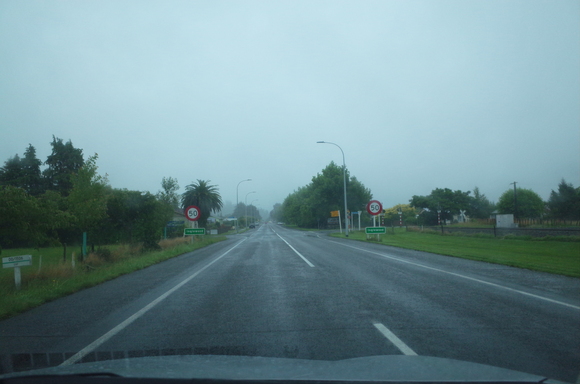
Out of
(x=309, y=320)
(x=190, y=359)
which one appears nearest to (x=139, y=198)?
(x=309, y=320)

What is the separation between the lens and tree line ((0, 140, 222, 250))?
1105cm

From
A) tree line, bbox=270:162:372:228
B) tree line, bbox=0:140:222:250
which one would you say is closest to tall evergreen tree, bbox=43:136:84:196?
tree line, bbox=0:140:222:250

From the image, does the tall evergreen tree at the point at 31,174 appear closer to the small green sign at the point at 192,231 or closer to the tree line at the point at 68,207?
the tree line at the point at 68,207

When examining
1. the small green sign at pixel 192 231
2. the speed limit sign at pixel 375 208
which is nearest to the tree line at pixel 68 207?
the small green sign at pixel 192 231

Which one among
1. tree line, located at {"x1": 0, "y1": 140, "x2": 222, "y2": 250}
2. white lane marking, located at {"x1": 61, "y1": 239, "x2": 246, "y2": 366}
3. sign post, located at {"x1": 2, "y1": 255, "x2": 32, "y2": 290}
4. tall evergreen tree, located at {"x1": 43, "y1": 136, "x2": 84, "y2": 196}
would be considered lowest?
white lane marking, located at {"x1": 61, "y1": 239, "x2": 246, "y2": 366}

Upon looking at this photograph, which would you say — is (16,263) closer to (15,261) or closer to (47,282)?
(15,261)

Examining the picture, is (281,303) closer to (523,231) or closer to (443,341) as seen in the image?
(443,341)

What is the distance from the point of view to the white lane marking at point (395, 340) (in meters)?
5.14

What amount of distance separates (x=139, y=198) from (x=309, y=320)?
19137 millimetres

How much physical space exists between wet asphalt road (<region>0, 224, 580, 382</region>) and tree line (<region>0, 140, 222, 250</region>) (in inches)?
109

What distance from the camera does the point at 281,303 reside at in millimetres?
8492

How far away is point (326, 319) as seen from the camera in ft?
23.1

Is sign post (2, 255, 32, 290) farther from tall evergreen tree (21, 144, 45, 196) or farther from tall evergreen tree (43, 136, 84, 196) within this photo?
tall evergreen tree (43, 136, 84, 196)

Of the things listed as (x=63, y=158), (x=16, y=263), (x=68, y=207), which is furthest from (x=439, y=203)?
(x=16, y=263)
